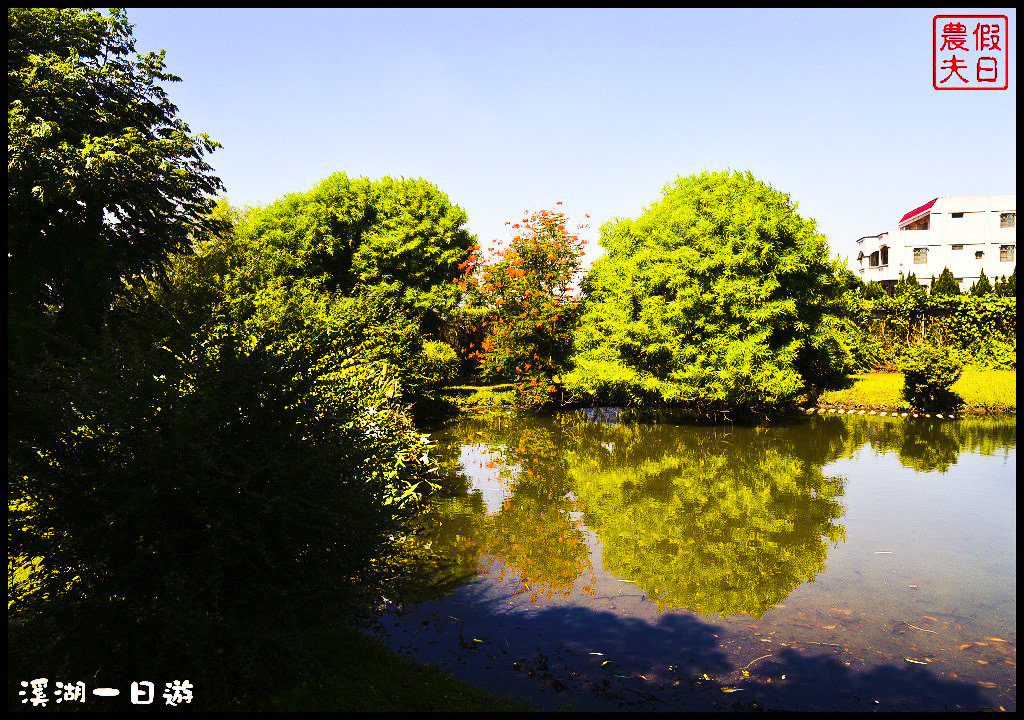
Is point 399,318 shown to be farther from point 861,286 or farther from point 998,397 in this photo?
point 861,286

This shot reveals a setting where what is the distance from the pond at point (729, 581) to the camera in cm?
707

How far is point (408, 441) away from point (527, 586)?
500 cm

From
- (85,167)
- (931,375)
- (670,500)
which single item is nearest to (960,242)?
(931,375)

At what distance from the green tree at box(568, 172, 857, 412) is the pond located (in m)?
4.76

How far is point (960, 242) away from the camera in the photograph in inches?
1930

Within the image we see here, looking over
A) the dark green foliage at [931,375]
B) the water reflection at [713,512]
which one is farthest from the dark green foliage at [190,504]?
the dark green foliage at [931,375]

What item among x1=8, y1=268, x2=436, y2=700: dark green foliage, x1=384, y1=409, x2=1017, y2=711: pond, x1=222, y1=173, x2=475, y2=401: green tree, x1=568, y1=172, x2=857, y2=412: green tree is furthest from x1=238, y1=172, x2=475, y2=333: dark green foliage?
x1=8, y1=268, x2=436, y2=700: dark green foliage

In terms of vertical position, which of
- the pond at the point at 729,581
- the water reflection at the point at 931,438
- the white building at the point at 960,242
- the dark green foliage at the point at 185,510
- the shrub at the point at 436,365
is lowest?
the pond at the point at 729,581

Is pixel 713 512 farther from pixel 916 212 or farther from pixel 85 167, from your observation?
pixel 916 212

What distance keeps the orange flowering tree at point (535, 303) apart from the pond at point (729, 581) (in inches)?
383

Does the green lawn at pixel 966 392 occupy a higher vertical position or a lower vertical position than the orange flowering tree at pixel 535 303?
lower

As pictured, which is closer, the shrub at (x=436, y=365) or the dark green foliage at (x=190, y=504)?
the dark green foliage at (x=190, y=504)

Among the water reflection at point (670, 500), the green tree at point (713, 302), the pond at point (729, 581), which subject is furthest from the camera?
the green tree at point (713, 302)

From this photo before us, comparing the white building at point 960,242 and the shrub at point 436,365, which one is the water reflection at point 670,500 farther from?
the white building at point 960,242
